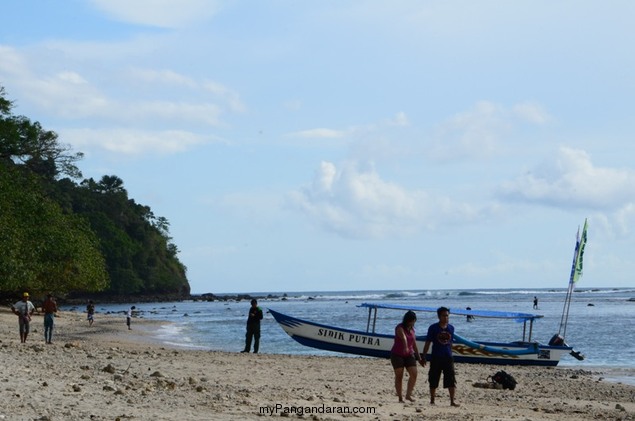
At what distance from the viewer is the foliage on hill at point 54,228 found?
160 ft

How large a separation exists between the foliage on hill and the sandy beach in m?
26.4

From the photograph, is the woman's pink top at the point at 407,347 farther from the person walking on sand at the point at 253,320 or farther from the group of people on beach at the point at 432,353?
the person walking on sand at the point at 253,320

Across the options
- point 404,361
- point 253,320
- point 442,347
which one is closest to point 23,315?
point 253,320

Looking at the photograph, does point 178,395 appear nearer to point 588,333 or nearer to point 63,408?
point 63,408

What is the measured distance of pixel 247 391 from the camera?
15.4 meters

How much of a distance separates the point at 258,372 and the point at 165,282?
117 meters

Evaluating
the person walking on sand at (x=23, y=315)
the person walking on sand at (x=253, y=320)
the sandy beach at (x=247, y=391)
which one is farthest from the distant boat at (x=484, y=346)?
the person walking on sand at (x=23, y=315)

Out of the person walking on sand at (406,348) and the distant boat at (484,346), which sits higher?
the person walking on sand at (406,348)

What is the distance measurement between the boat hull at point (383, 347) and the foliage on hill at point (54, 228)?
20.7m

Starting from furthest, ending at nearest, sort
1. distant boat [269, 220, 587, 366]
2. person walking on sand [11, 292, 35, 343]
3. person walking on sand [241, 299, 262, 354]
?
distant boat [269, 220, 587, 366]
person walking on sand [241, 299, 262, 354]
person walking on sand [11, 292, 35, 343]

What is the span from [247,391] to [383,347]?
44.2 ft

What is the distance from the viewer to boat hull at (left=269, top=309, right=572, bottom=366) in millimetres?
27922

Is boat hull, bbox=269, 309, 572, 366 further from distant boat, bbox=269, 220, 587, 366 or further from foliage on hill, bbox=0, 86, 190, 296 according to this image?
foliage on hill, bbox=0, 86, 190, 296

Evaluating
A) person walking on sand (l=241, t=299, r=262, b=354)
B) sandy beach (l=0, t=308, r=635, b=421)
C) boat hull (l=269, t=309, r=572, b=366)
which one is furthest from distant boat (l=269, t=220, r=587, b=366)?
sandy beach (l=0, t=308, r=635, b=421)
